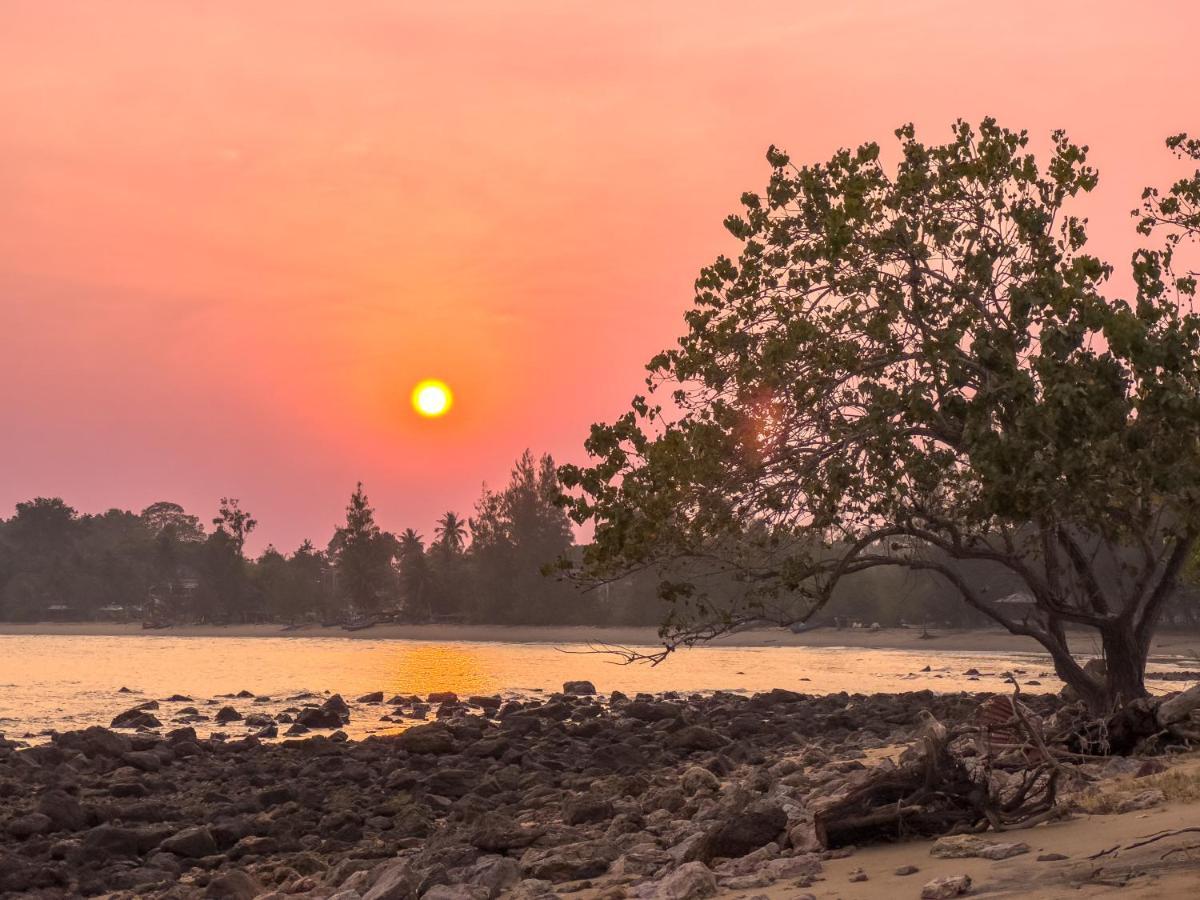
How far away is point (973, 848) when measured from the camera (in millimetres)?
12062

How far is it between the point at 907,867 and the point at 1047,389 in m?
5.95

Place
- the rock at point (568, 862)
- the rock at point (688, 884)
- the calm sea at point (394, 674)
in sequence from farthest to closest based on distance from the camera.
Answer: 1. the calm sea at point (394, 674)
2. the rock at point (568, 862)
3. the rock at point (688, 884)

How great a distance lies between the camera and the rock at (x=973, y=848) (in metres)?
11.7

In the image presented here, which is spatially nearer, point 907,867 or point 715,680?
point 907,867

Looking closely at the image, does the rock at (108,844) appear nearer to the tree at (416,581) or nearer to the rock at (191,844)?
the rock at (191,844)

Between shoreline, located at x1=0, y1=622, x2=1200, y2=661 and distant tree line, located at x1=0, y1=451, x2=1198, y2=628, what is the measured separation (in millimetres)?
1981

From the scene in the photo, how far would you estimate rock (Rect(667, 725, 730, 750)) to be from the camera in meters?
28.7

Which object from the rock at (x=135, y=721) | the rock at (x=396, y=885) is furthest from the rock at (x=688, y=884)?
the rock at (x=135, y=721)

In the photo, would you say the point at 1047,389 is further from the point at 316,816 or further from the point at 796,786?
the point at 316,816

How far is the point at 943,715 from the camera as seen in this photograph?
110 feet

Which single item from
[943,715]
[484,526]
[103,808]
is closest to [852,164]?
[103,808]

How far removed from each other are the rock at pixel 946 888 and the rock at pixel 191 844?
11.8m

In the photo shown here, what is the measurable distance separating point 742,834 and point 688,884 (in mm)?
1972

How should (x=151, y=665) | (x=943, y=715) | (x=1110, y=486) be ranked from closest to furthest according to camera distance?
(x=1110, y=486) → (x=943, y=715) → (x=151, y=665)
